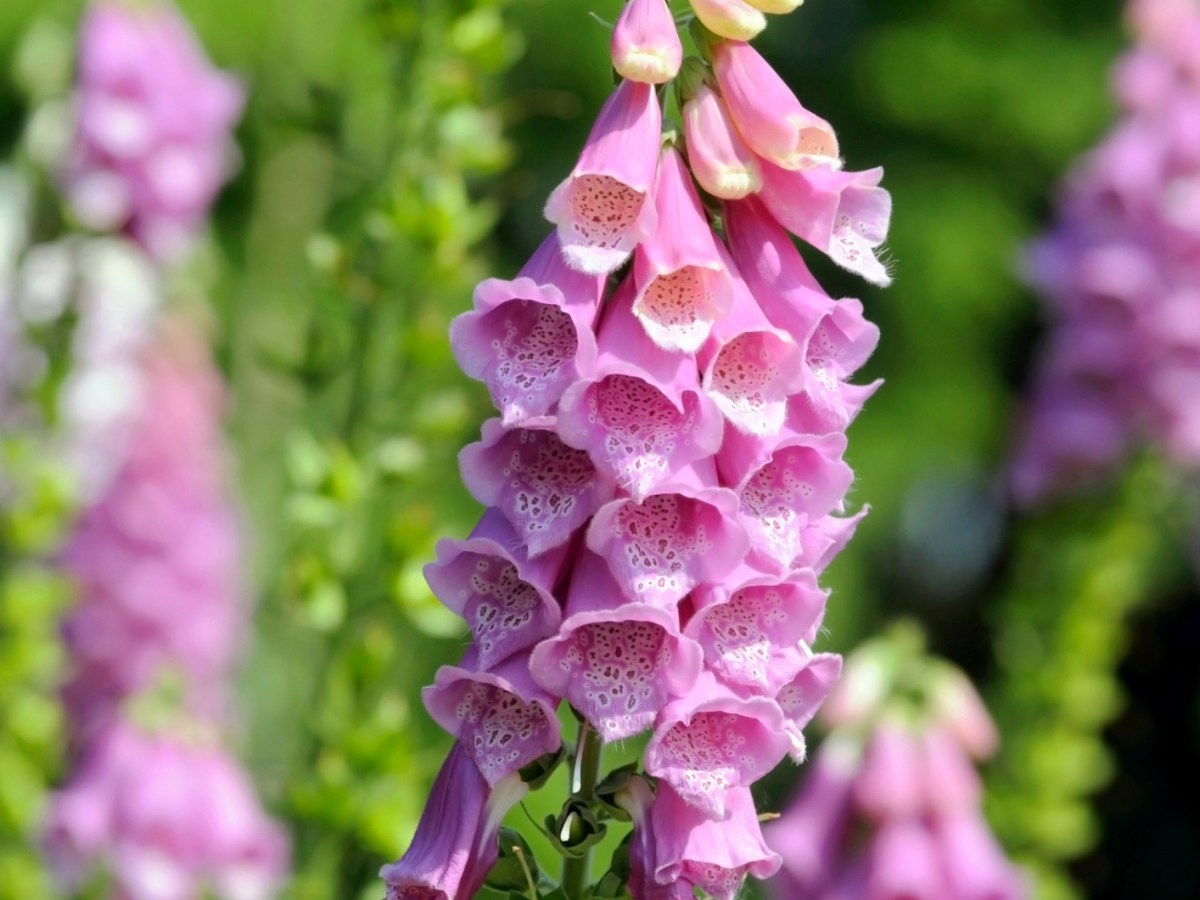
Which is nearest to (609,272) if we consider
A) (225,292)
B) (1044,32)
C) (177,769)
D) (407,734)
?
(407,734)

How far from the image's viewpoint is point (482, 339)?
1117 mm

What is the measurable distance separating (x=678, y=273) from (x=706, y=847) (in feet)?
1.26

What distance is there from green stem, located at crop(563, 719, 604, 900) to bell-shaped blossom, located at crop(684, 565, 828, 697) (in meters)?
0.10

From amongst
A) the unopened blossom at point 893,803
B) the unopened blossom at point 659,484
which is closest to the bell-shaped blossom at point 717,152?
the unopened blossom at point 659,484

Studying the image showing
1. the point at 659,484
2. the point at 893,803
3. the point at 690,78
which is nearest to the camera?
the point at 659,484

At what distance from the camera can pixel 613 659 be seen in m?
1.09

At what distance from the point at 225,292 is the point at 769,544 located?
4335 millimetres

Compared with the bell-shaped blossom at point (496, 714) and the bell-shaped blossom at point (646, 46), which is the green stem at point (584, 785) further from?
the bell-shaped blossom at point (646, 46)

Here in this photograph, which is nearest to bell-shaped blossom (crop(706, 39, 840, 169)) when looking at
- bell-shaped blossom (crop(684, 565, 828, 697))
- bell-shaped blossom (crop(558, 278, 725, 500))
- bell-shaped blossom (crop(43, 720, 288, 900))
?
bell-shaped blossom (crop(558, 278, 725, 500))

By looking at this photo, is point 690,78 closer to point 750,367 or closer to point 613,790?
point 750,367

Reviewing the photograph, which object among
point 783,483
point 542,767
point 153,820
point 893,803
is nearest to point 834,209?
point 783,483

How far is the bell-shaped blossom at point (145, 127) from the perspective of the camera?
239 centimetres

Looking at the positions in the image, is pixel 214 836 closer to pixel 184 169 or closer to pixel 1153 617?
pixel 184 169

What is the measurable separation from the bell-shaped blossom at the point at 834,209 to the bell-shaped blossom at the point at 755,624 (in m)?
0.23
